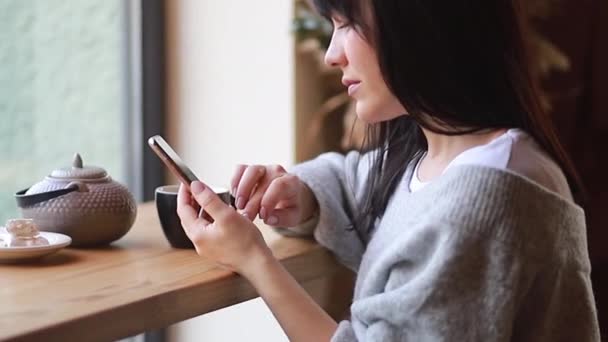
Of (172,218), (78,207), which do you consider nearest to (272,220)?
(172,218)

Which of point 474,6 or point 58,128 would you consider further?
point 58,128

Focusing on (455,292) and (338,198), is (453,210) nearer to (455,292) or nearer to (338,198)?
(455,292)

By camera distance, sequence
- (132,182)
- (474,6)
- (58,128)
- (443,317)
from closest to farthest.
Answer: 1. (443,317)
2. (474,6)
3. (58,128)
4. (132,182)

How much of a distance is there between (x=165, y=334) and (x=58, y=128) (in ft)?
1.44

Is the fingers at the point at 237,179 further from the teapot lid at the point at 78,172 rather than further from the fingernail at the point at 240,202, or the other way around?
the teapot lid at the point at 78,172

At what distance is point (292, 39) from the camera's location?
1721 mm

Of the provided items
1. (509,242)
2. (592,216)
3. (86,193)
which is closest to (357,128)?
(86,193)

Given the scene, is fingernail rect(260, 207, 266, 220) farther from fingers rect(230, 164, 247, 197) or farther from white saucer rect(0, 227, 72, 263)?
white saucer rect(0, 227, 72, 263)

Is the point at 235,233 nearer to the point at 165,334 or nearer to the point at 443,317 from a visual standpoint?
the point at 443,317

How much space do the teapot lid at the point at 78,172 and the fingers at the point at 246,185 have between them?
162 mm

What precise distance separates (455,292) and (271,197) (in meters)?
0.35

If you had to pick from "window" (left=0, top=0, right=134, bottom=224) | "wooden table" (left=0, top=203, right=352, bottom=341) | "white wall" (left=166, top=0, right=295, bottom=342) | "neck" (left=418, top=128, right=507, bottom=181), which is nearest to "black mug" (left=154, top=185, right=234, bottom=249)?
"wooden table" (left=0, top=203, right=352, bottom=341)

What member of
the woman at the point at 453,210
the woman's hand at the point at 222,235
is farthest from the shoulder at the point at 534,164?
the woman's hand at the point at 222,235

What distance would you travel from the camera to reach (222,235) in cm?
98
